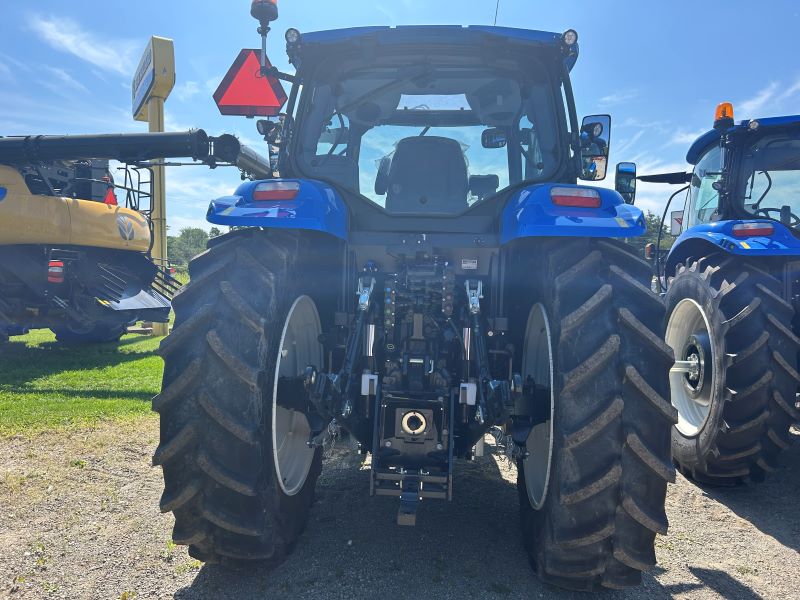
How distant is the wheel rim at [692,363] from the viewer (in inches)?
154

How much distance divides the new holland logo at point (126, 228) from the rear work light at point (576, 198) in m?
6.97

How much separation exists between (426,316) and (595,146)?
1399mm

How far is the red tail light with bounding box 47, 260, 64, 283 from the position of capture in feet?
23.2

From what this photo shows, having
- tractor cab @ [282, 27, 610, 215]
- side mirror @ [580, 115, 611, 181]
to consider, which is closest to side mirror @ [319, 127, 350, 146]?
tractor cab @ [282, 27, 610, 215]

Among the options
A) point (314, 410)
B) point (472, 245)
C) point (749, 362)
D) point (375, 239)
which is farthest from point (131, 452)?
point (749, 362)

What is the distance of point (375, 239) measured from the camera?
111 inches

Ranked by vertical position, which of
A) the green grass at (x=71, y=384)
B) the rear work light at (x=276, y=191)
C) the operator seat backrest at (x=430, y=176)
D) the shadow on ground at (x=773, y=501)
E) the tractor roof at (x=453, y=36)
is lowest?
the green grass at (x=71, y=384)

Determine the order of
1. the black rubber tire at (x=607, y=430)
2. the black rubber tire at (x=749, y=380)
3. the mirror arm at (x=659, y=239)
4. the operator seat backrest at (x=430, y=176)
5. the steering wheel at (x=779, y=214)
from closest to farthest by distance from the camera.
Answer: the black rubber tire at (x=607, y=430), the operator seat backrest at (x=430, y=176), the black rubber tire at (x=749, y=380), the steering wheel at (x=779, y=214), the mirror arm at (x=659, y=239)

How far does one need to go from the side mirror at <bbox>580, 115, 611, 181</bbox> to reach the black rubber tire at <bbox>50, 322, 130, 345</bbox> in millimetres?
7681

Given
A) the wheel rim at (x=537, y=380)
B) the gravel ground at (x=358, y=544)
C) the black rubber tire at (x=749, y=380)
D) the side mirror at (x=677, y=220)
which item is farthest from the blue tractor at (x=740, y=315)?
the wheel rim at (x=537, y=380)

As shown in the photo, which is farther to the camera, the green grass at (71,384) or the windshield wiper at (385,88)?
the green grass at (71,384)

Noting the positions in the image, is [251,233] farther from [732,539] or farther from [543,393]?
[732,539]

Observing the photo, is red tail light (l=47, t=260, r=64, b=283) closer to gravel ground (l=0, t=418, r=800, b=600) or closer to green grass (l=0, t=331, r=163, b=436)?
green grass (l=0, t=331, r=163, b=436)

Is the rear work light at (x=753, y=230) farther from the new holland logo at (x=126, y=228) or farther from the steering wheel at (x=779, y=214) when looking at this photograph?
the new holland logo at (x=126, y=228)
